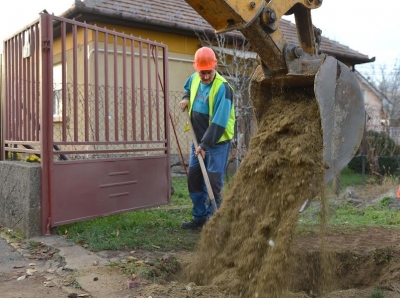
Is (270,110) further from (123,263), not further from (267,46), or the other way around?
(123,263)

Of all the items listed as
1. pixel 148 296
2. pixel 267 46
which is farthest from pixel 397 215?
pixel 148 296

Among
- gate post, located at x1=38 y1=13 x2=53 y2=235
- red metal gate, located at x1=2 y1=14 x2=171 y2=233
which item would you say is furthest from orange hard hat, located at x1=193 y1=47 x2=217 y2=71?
gate post, located at x1=38 y1=13 x2=53 y2=235

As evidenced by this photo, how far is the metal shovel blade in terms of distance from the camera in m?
3.52

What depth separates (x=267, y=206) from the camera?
12.1 ft

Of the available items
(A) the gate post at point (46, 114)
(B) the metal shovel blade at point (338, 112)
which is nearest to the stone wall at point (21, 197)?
(A) the gate post at point (46, 114)

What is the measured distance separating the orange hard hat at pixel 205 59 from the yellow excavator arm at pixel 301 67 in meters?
1.13

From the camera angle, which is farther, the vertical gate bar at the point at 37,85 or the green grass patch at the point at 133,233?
the vertical gate bar at the point at 37,85

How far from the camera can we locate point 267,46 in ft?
11.9

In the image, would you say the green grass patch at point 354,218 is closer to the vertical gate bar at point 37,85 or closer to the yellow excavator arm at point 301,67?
the yellow excavator arm at point 301,67

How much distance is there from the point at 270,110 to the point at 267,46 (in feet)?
2.37

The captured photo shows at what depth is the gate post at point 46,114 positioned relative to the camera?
4.91 meters

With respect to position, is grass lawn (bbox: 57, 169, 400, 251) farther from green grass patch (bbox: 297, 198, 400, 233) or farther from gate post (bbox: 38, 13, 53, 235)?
gate post (bbox: 38, 13, 53, 235)

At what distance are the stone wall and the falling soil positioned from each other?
6.40ft

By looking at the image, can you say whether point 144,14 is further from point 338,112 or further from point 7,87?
point 338,112
